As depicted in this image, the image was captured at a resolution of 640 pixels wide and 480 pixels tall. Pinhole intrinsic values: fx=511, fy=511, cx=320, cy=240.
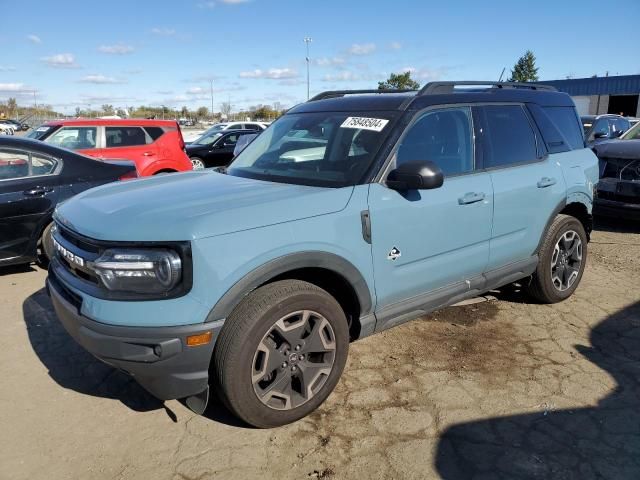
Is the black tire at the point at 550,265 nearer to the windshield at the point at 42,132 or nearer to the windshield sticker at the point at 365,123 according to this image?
the windshield sticker at the point at 365,123

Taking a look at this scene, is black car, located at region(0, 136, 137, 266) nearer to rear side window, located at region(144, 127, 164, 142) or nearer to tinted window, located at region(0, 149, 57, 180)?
tinted window, located at region(0, 149, 57, 180)

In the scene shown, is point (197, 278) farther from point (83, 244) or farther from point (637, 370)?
point (637, 370)

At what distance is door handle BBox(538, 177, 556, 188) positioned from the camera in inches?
164

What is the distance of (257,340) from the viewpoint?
2652 millimetres

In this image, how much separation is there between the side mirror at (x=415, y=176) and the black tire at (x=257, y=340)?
0.80 m

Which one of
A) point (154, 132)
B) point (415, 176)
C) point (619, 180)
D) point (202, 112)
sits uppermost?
point (202, 112)

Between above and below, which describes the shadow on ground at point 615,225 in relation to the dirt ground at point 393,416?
above

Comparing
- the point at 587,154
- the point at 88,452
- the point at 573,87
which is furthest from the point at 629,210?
the point at 573,87

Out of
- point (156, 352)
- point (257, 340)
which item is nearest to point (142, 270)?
point (156, 352)

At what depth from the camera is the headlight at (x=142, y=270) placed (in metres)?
2.45

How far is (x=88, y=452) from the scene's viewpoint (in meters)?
2.72

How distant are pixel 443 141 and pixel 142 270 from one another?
2.24m

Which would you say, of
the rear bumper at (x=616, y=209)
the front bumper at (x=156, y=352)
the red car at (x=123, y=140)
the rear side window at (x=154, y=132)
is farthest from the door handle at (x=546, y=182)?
the rear side window at (x=154, y=132)

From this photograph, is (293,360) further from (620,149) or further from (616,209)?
(620,149)
